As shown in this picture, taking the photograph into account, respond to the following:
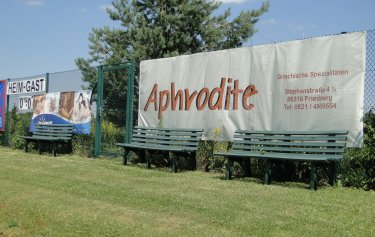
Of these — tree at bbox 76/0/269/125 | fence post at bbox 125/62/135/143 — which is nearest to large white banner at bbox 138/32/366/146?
fence post at bbox 125/62/135/143

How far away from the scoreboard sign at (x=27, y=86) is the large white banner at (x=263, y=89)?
503cm

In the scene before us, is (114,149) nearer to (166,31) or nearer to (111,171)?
(111,171)

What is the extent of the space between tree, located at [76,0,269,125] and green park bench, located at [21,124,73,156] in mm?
6596

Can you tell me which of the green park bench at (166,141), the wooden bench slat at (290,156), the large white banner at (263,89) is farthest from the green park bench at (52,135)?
the wooden bench slat at (290,156)

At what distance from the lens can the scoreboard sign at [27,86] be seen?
50.2 feet

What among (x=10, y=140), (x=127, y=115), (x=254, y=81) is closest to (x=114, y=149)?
(x=127, y=115)

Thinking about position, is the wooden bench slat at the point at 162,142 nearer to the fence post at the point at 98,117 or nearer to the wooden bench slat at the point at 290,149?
the wooden bench slat at the point at 290,149

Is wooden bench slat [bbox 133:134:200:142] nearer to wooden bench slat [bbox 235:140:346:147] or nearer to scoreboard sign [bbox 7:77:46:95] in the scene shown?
wooden bench slat [bbox 235:140:346:147]

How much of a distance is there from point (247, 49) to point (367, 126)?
3.01 m

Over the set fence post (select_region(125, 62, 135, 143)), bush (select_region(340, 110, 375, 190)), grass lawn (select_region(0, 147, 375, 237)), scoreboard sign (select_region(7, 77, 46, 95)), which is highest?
scoreboard sign (select_region(7, 77, 46, 95))

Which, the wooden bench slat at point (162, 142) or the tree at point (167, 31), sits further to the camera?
the tree at point (167, 31)

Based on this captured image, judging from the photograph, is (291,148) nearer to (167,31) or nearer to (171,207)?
(171,207)

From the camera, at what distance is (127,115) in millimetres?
11641

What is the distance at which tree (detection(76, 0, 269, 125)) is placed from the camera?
2052cm
